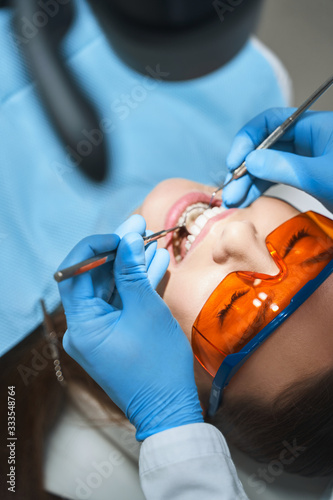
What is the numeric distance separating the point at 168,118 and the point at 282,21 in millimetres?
898

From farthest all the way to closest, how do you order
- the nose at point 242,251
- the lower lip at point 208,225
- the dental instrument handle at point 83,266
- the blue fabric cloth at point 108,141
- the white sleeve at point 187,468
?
the blue fabric cloth at point 108,141 → the lower lip at point 208,225 → the nose at point 242,251 → the white sleeve at point 187,468 → the dental instrument handle at point 83,266

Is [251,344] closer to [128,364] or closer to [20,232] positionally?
[128,364]

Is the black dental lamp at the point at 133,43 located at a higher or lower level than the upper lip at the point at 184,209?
higher

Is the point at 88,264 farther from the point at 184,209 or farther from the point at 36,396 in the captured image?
the point at 36,396

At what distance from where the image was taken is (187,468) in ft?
2.92

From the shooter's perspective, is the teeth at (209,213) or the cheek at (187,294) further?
the teeth at (209,213)

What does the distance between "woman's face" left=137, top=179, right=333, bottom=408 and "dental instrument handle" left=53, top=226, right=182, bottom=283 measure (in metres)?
0.09

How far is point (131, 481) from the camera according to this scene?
4.05 ft

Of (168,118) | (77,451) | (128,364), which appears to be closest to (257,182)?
(168,118)

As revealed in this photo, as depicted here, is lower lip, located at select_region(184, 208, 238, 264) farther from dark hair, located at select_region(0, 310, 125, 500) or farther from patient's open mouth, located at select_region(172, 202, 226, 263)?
dark hair, located at select_region(0, 310, 125, 500)

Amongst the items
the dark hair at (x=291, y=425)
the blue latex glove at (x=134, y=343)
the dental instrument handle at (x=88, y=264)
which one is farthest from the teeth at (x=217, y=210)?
the dark hair at (x=291, y=425)

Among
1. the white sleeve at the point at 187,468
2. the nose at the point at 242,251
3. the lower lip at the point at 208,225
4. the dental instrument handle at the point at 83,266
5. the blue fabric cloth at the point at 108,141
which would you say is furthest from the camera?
the blue fabric cloth at the point at 108,141

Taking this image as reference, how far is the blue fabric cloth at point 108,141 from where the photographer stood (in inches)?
50.0

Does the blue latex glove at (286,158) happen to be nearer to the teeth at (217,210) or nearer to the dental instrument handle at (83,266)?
the teeth at (217,210)
